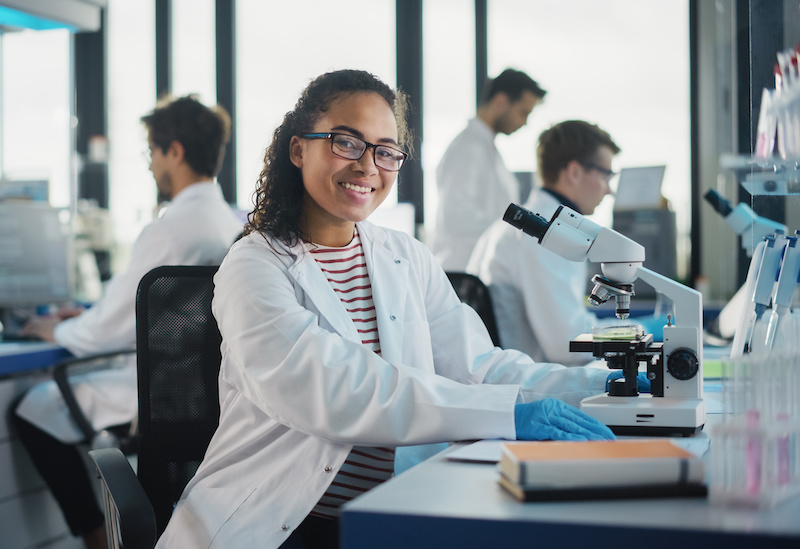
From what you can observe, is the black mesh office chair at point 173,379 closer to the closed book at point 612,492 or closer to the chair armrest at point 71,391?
the closed book at point 612,492

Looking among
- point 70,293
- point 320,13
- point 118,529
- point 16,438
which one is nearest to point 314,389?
point 118,529

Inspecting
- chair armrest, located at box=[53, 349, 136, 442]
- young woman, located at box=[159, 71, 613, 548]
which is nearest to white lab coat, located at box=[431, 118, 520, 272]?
chair armrest, located at box=[53, 349, 136, 442]

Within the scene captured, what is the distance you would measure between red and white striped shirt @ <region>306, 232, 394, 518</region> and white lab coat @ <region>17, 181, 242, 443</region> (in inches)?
40.6

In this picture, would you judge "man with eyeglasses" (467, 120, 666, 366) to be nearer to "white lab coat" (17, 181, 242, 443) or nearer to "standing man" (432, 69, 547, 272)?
"white lab coat" (17, 181, 242, 443)

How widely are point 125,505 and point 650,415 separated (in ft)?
2.74

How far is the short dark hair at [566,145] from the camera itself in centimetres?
261

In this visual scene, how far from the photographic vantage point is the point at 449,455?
3.40ft

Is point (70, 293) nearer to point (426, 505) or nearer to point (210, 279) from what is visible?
point (210, 279)

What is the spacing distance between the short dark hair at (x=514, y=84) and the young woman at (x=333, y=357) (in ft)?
6.87

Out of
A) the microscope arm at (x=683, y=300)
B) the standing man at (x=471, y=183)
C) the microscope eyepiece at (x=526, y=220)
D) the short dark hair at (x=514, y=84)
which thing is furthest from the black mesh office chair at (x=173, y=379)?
the short dark hair at (x=514, y=84)

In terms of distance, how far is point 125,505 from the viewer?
4.25ft

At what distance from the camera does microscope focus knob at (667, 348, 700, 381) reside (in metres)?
1.30

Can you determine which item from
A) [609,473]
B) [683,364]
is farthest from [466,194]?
[609,473]

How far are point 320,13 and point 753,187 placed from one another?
4532 millimetres
